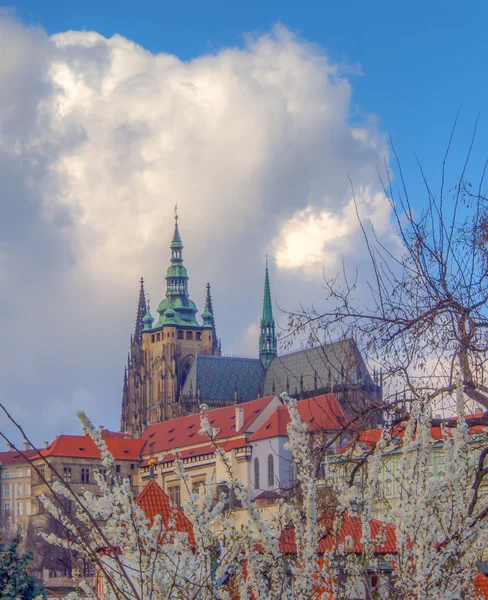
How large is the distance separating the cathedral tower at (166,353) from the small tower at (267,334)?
5.16 m

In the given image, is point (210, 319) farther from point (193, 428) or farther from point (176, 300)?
point (193, 428)

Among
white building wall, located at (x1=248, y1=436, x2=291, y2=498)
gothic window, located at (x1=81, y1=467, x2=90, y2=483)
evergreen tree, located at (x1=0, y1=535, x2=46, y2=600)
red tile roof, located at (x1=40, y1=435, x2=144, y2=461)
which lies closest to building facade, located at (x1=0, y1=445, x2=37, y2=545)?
red tile roof, located at (x1=40, y1=435, x2=144, y2=461)

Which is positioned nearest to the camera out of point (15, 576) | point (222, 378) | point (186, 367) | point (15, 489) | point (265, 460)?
point (15, 576)

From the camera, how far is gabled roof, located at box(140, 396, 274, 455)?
89250 millimetres

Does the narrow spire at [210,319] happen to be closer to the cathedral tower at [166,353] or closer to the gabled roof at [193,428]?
the cathedral tower at [166,353]

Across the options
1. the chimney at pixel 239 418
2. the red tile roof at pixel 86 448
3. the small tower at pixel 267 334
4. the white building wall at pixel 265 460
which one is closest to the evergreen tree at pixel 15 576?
the white building wall at pixel 265 460

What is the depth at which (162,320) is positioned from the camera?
5089 inches

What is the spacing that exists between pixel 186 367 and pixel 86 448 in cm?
2429

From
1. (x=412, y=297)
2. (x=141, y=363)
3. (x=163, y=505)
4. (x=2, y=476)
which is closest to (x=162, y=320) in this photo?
(x=141, y=363)

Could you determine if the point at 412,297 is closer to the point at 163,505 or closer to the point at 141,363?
the point at 163,505

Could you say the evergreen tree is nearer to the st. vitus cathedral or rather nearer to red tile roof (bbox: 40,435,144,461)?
red tile roof (bbox: 40,435,144,461)

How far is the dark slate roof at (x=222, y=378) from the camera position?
390ft

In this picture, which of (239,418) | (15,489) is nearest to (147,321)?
(15,489)

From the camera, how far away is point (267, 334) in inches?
5167
